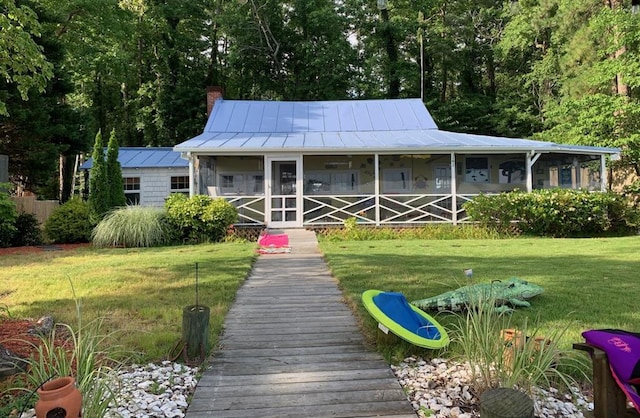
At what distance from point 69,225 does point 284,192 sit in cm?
659

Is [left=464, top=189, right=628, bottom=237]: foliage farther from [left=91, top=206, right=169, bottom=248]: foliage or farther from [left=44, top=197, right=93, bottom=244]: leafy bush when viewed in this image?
[left=44, top=197, right=93, bottom=244]: leafy bush

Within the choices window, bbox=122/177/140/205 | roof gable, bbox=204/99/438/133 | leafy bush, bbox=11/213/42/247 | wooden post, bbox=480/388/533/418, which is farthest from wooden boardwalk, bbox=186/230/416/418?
window, bbox=122/177/140/205

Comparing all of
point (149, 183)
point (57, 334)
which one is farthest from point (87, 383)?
point (149, 183)

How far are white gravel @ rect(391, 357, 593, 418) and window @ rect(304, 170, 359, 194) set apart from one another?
11.1 metres

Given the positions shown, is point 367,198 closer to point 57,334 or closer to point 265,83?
point 57,334

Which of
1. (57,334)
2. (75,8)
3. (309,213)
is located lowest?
(57,334)

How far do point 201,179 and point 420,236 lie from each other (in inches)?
286

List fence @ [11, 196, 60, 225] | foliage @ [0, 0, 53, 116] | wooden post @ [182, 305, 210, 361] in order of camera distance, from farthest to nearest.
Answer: fence @ [11, 196, 60, 225] → foliage @ [0, 0, 53, 116] → wooden post @ [182, 305, 210, 361]

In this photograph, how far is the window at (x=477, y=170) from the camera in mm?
15227

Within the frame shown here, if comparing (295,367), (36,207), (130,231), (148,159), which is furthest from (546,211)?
(36,207)

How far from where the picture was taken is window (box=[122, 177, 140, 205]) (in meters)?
18.6

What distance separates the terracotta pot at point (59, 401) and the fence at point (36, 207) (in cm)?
1358

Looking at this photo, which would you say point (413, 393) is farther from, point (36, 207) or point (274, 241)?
point (36, 207)

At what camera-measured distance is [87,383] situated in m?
2.75
